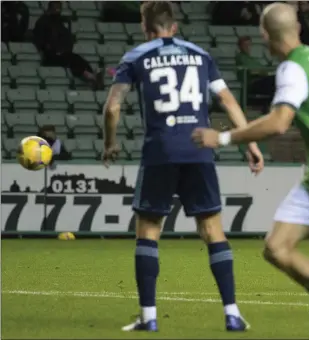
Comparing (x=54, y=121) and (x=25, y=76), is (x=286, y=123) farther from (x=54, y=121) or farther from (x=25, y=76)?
(x=25, y=76)

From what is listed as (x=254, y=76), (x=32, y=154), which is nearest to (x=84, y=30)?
(x=254, y=76)

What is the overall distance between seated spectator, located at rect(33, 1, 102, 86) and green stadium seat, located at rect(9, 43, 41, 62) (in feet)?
0.55

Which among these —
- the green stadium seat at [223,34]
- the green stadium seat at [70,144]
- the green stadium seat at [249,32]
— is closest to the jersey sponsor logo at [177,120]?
the green stadium seat at [70,144]

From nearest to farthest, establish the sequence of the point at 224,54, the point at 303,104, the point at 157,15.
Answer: the point at 303,104 → the point at 157,15 → the point at 224,54

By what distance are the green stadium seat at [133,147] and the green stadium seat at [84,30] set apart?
290 cm

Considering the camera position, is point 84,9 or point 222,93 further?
point 84,9

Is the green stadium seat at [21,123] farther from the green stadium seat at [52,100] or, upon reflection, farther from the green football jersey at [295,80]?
the green football jersey at [295,80]

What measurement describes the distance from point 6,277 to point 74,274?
744mm

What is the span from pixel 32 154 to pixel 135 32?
11.5 m

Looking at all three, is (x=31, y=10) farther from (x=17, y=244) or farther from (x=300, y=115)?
(x=300, y=115)

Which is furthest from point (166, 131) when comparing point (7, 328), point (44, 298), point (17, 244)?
point (17, 244)

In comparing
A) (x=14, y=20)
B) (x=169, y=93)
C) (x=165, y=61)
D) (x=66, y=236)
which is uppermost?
(x=14, y=20)

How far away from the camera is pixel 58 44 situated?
20781 mm

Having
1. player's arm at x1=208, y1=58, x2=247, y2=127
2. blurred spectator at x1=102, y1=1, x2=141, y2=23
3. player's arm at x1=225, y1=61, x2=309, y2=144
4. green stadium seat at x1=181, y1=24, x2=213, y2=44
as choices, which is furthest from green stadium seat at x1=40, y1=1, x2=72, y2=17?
player's arm at x1=225, y1=61, x2=309, y2=144
